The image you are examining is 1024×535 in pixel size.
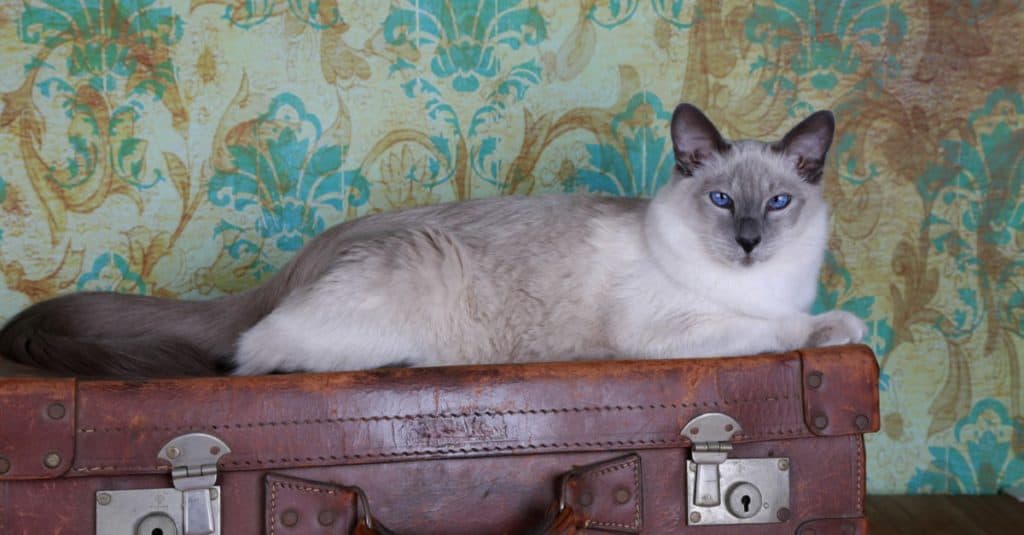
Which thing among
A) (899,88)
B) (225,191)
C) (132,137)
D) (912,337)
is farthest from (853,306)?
(132,137)

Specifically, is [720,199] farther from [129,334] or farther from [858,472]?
[129,334]

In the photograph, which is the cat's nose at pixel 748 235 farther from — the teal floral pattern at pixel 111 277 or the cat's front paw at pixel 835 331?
the teal floral pattern at pixel 111 277

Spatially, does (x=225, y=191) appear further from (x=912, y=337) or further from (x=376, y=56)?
(x=912, y=337)

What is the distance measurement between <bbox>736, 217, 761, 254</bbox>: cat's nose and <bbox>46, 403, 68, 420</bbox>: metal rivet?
89cm

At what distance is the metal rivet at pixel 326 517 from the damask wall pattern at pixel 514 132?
2.84 ft

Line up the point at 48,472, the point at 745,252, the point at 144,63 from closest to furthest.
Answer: the point at 48,472, the point at 745,252, the point at 144,63

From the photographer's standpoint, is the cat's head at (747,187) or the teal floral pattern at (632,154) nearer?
the cat's head at (747,187)

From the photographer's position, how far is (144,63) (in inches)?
71.2

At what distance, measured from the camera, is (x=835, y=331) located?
1.24 m

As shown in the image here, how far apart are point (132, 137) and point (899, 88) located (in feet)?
5.00

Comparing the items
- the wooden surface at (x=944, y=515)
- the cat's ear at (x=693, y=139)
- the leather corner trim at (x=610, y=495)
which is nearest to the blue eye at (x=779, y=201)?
the cat's ear at (x=693, y=139)

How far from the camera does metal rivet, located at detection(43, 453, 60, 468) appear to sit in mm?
1051

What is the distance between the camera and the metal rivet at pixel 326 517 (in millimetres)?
1087

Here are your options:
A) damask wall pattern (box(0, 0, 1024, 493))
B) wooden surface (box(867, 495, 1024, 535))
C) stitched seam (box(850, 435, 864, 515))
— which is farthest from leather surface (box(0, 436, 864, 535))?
damask wall pattern (box(0, 0, 1024, 493))
